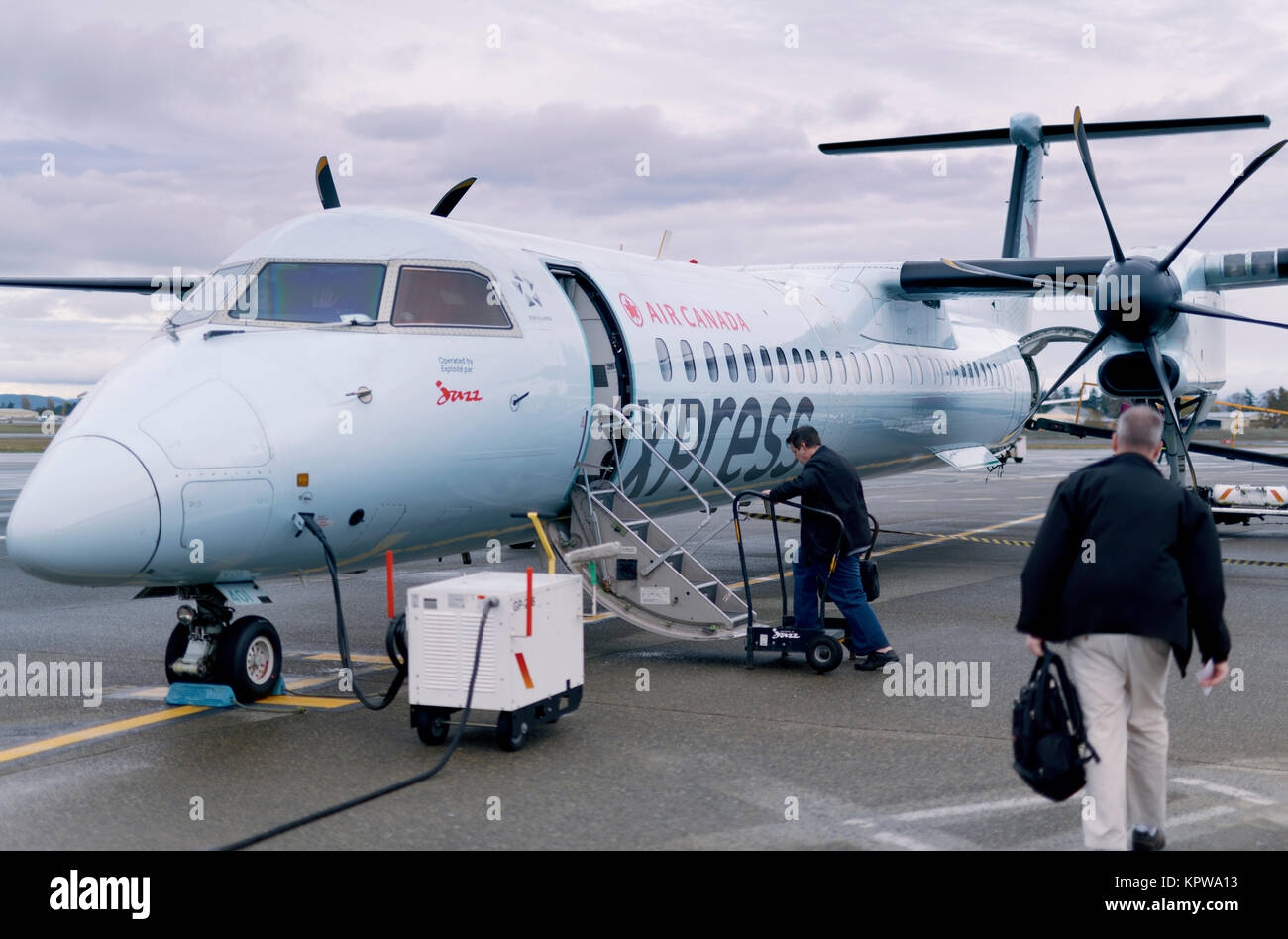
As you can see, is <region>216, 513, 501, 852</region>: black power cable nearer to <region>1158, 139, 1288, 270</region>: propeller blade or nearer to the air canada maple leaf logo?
the air canada maple leaf logo

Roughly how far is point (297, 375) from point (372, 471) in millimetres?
715

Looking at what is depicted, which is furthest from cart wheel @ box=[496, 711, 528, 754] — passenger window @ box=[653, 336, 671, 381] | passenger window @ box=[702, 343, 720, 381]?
passenger window @ box=[702, 343, 720, 381]

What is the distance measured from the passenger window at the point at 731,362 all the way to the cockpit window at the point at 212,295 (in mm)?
4966

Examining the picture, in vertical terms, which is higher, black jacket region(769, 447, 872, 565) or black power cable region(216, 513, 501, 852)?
black jacket region(769, 447, 872, 565)

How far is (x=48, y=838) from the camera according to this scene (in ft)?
16.5

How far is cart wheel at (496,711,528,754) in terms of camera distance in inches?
252

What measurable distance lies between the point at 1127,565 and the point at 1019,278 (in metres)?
11.0

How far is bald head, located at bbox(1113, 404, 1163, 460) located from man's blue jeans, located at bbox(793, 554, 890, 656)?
4.00 m

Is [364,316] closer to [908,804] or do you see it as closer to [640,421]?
[640,421]

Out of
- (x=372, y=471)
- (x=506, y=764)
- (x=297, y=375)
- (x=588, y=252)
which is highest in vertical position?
(x=588, y=252)

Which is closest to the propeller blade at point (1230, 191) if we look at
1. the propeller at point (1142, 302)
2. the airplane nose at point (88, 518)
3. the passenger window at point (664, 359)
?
the propeller at point (1142, 302)

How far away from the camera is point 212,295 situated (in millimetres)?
7508
